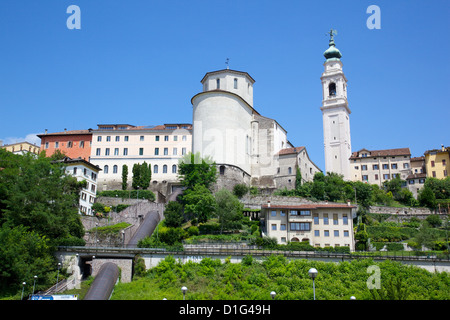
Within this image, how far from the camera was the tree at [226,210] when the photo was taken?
52.8m

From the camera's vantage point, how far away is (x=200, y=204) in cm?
5491

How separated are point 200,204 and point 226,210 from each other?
3.83 m

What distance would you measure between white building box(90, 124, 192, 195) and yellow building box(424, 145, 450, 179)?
46.2m

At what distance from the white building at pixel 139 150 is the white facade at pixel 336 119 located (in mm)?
30660

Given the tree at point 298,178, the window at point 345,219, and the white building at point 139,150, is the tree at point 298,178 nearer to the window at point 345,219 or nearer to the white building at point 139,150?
the white building at point 139,150

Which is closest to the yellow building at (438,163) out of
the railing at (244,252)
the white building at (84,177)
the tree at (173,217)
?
the railing at (244,252)

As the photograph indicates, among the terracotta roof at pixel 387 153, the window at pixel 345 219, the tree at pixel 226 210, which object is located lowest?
the window at pixel 345 219

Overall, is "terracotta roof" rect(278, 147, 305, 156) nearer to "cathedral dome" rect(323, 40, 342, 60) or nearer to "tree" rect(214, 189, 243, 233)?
"tree" rect(214, 189, 243, 233)

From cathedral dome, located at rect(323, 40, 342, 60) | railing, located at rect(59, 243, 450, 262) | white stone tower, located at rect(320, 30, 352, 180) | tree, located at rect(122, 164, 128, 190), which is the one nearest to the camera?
railing, located at rect(59, 243, 450, 262)

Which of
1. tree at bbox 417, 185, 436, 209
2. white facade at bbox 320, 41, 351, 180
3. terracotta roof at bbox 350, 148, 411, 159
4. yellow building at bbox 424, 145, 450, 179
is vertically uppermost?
white facade at bbox 320, 41, 351, 180

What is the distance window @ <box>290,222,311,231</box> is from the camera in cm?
5012

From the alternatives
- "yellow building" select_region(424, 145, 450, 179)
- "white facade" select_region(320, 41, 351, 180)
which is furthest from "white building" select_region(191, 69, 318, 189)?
"yellow building" select_region(424, 145, 450, 179)
